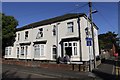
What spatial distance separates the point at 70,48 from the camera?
2289 cm

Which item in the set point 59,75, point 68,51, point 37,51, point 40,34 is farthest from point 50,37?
point 59,75

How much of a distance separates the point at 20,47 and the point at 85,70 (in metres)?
19.0

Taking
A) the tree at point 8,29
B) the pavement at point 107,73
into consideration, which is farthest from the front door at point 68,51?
the tree at point 8,29

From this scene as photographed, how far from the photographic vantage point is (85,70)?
15773 millimetres

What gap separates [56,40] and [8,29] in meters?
10.0

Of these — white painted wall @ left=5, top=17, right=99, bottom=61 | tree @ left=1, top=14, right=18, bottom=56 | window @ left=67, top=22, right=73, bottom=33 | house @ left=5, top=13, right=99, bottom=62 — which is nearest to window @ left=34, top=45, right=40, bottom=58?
house @ left=5, top=13, right=99, bottom=62

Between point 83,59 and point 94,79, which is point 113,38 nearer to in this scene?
point 83,59

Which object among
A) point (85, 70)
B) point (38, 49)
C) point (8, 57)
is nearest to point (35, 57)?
point (38, 49)

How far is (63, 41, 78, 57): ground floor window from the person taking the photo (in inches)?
882

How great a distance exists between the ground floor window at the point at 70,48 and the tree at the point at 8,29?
1201cm

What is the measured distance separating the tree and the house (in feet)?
6.35

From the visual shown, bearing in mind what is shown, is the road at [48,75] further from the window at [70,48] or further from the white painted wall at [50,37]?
the white painted wall at [50,37]

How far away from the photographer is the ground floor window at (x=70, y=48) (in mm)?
22391

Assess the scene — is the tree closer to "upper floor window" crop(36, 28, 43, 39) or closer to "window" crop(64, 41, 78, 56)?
"upper floor window" crop(36, 28, 43, 39)
